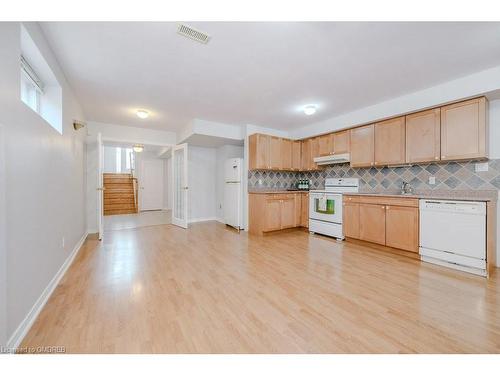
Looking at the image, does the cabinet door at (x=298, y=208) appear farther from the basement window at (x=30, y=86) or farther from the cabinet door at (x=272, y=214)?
the basement window at (x=30, y=86)

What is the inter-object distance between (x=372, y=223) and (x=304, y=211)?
153 cm

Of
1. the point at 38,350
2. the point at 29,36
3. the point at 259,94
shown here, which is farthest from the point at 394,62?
the point at 38,350

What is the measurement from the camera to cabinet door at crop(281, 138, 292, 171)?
4.80 meters

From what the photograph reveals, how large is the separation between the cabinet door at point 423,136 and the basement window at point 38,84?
4467 millimetres

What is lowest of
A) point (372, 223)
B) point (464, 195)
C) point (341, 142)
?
point (372, 223)

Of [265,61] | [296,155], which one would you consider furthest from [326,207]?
[265,61]

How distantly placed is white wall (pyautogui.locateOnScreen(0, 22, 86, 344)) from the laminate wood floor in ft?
0.89

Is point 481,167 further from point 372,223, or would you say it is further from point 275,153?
point 275,153

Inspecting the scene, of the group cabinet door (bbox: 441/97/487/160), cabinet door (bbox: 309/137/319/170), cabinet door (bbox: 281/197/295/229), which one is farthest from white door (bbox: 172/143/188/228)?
cabinet door (bbox: 441/97/487/160)

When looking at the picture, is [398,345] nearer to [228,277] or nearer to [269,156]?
[228,277]

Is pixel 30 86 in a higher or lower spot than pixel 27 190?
higher

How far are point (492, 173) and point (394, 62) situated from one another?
1.99m

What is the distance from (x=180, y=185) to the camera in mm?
5320

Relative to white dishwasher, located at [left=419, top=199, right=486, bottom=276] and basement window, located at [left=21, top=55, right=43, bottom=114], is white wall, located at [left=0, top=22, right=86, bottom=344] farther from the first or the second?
white dishwasher, located at [left=419, top=199, right=486, bottom=276]
